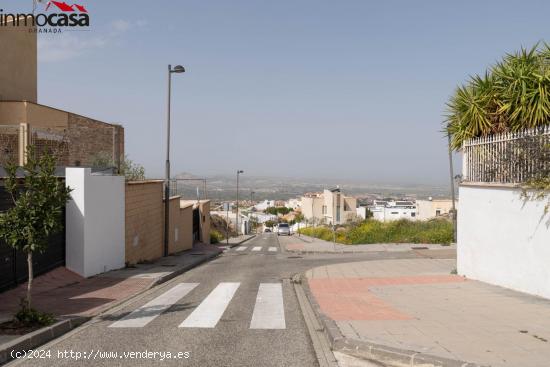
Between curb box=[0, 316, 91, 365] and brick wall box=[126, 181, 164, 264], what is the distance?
30.9ft

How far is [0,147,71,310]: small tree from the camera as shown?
7969mm

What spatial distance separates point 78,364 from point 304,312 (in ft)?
15.4

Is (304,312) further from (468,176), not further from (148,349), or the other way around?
(468,176)

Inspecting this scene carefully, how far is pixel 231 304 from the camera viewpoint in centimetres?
1080

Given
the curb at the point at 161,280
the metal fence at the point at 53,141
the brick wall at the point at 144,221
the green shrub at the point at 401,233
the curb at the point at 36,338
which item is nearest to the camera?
the curb at the point at 36,338

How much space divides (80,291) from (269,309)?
500cm

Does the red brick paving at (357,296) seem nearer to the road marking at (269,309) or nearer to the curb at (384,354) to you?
the road marking at (269,309)

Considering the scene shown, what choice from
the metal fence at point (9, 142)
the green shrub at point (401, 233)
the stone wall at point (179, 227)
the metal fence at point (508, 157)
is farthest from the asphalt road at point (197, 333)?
the green shrub at point (401, 233)

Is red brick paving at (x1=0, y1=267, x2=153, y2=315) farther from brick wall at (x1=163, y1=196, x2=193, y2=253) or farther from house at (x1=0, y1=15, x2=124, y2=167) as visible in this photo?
brick wall at (x1=163, y1=196, x2=193, y2=253)

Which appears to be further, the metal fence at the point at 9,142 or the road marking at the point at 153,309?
the metal fence at the point at 9,142

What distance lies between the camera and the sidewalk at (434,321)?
21.2 ft

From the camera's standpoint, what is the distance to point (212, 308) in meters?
10.3

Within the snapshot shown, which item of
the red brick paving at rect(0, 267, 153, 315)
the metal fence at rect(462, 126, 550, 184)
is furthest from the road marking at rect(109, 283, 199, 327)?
the metal fence at rect(462, 126, 550, 184)

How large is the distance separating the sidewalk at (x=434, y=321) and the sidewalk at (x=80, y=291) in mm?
4515
